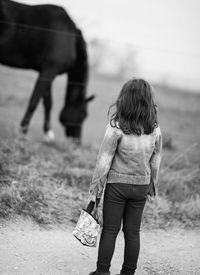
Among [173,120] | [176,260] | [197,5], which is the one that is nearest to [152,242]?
[176,260]

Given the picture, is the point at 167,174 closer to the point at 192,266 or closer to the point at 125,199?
the point at 192,266

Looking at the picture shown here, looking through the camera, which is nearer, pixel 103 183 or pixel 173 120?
pixel 103 183

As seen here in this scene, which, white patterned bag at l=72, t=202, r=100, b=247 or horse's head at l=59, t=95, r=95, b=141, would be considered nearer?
white patterned bag at l=72, t=202, r=100, b=247

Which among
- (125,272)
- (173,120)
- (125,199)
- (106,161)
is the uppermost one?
(106,161)

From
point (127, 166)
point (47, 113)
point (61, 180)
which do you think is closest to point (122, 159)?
point (127, 166)

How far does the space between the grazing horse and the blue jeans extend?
357cm

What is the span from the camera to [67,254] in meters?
3.30

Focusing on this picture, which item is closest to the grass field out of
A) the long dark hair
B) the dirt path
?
the dirt path

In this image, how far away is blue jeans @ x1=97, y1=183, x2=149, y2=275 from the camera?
268 centimetres

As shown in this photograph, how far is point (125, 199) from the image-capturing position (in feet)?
8.95

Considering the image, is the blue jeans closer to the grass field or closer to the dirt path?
the dirt path

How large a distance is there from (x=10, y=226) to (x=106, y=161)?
1.29 meters

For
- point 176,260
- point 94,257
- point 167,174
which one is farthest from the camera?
point 167,174

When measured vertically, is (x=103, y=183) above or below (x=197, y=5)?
above
